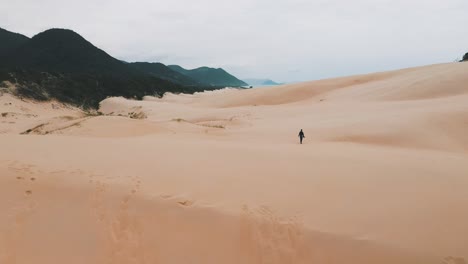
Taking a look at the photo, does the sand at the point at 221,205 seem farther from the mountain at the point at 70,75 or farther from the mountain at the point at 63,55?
the mountain at the point at 63,55

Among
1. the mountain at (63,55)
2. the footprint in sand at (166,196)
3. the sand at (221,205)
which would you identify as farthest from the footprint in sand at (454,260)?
the mountain at (63,55)

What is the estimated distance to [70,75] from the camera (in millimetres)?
46250

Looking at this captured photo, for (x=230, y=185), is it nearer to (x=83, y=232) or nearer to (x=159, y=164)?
(x=159, y=164)

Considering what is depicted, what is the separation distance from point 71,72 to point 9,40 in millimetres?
65176

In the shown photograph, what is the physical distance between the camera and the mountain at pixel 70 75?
37.6 m

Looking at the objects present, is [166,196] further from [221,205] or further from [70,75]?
[70,75]

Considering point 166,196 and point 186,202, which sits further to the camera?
point 166,196

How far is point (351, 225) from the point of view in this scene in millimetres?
5320

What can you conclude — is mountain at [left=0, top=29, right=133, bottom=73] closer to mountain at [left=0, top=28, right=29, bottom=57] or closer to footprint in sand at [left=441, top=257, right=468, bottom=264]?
mountain at [left=0, top=28, right=29, bottom=57]

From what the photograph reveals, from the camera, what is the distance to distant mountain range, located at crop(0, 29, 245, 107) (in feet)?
125

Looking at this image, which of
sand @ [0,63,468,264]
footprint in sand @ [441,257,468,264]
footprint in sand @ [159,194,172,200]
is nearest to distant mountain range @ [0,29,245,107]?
sand @ [0,63,468,264]

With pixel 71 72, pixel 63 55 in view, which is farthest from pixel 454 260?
pixel 63 55

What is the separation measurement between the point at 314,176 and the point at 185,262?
3.18 metres

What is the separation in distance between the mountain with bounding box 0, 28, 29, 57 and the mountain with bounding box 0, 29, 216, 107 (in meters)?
0.35
